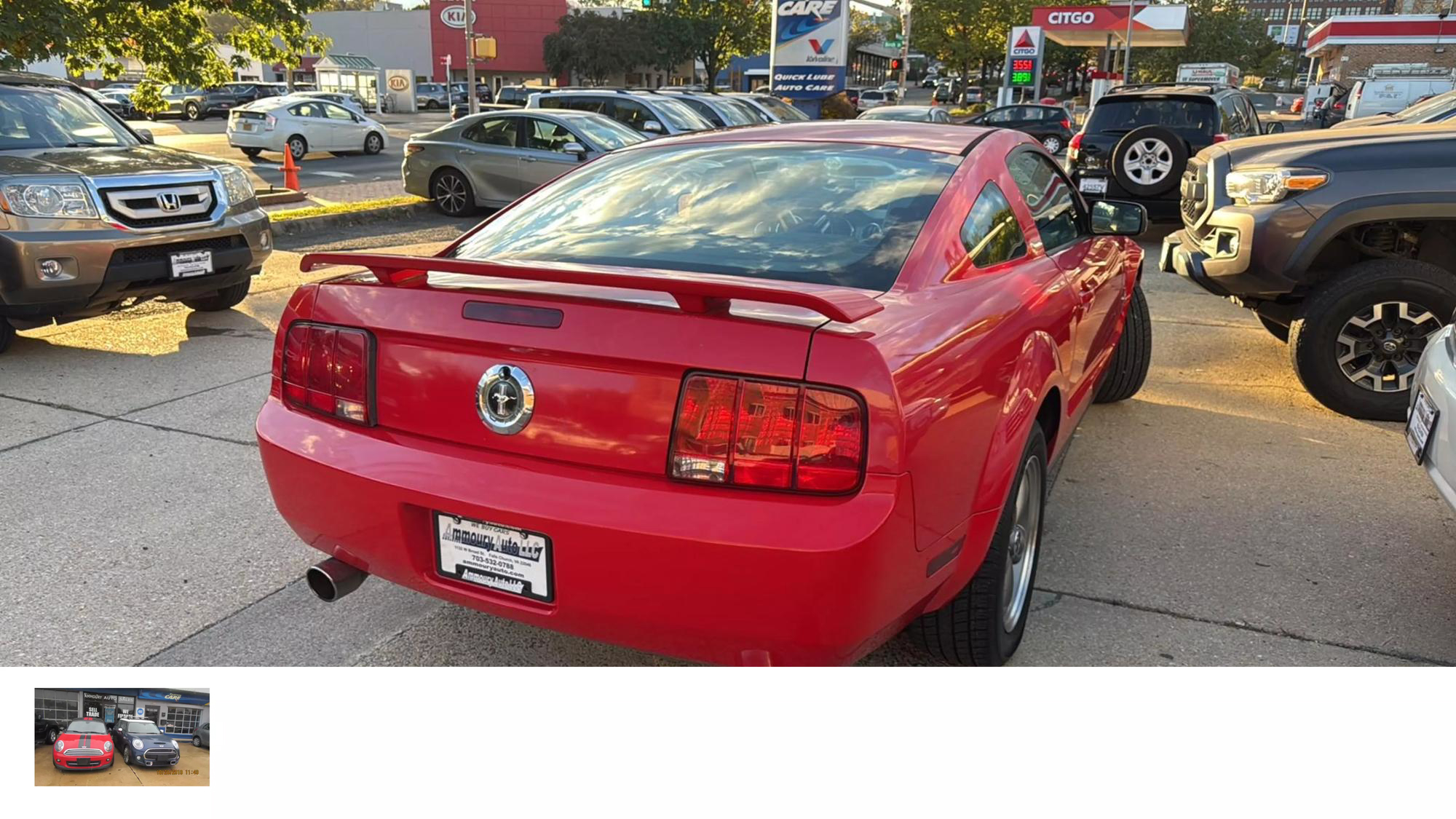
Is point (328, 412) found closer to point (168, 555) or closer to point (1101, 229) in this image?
point (168, 555)

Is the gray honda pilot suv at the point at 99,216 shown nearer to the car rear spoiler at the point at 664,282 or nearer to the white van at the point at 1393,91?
the car rear spoiler at the point at 664,282

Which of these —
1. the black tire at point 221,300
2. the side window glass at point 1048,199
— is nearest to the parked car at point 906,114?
the black tire at point 221,300

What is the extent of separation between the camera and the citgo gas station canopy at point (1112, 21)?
140 ft

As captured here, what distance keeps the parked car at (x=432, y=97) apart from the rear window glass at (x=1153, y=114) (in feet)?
158

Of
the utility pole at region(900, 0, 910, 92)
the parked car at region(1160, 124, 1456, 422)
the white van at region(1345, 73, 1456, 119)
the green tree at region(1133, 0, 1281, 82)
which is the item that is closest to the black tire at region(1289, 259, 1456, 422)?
the parked car at region(1160, 124, 1456, 422)

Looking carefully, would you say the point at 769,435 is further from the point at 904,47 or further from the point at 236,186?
the point at 904,47

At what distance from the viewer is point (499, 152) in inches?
514

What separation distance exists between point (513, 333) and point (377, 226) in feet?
36.7

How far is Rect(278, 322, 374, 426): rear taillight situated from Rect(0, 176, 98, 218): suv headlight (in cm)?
412

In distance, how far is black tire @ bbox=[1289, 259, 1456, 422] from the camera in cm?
516

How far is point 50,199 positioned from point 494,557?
16.3ft

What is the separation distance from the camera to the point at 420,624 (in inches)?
128
